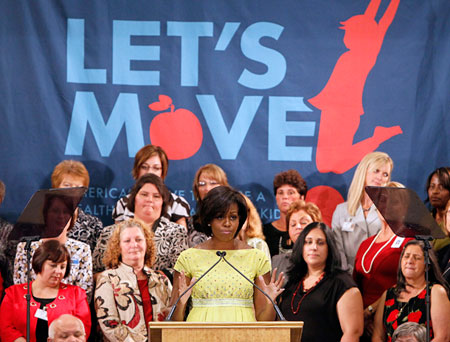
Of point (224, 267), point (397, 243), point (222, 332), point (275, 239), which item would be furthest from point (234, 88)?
point (222, 332)

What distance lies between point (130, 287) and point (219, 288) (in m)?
1.16

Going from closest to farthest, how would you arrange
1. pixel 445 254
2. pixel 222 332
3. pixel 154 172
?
pixel 222 332
pixel 445 254
pixel 154 172

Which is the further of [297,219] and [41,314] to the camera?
[297,219]

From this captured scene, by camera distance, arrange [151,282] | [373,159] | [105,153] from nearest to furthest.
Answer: [151,282]
[373,159]
[105,153]

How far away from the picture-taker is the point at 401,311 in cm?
420

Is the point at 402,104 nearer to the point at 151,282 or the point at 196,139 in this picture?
the point at 196,139

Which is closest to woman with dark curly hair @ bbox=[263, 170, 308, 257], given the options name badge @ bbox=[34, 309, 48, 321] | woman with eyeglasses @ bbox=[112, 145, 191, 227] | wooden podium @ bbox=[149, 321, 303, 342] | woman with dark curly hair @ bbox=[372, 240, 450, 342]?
woman with eyeglasses @ bbox=[112, 145, 191, 227]

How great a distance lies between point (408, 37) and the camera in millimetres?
5871

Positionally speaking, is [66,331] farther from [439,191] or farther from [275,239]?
[439,191]

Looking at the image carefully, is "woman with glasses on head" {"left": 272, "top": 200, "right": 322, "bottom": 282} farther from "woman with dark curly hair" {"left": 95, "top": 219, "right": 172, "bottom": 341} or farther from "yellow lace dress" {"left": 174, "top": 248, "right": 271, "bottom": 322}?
"yellow lace dress" {"left": 174, "top": 248, "right": 271, "bottom": 322}

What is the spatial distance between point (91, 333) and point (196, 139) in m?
1.86

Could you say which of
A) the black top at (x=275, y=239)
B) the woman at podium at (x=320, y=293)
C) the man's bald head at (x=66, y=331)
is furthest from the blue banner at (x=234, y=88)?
the man's bald head at (x=66, y=331)

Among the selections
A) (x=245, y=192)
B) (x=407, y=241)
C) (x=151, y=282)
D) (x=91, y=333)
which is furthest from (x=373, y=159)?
(x=91, y=333)

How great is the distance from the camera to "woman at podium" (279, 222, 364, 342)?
13.7 ft
